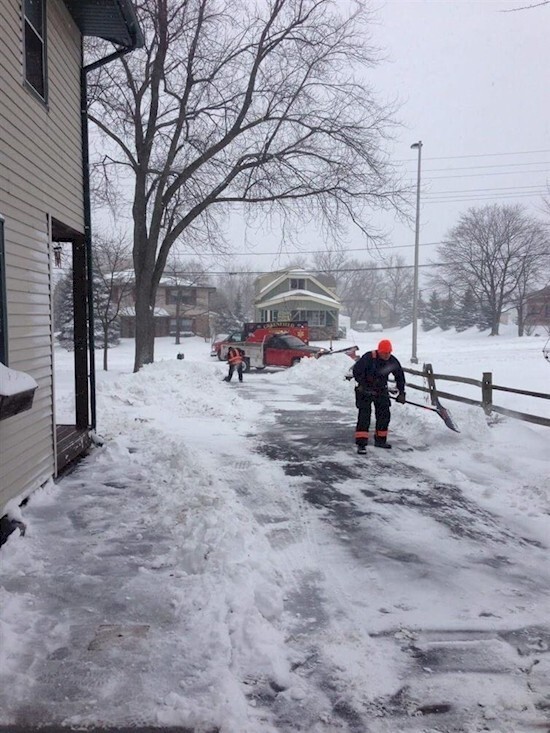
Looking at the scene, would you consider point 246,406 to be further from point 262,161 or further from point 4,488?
point 262,161

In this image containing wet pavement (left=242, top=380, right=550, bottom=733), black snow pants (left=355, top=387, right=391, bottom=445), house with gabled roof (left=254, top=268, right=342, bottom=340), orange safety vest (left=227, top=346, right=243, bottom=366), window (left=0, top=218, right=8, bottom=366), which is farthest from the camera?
house with gabled roof (left=254, top=268, right=342, bottom=340)

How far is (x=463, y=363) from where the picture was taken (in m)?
27.2

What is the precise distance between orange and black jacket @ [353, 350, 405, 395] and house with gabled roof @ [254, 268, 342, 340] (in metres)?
41.2

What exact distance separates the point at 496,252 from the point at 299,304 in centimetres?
1883

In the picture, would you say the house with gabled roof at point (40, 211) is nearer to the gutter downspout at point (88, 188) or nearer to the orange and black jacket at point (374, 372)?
the gutter downspout at point (88, 188)

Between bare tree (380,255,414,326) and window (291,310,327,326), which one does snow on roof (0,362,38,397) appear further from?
bare tree (380,255,414,326)

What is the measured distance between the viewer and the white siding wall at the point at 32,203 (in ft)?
16.5

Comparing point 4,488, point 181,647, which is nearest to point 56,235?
point 4,488

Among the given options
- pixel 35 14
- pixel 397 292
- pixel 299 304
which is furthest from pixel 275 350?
pixel 397 292

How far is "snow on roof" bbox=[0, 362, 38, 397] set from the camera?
3653 millimetres

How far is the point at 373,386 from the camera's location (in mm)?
8461

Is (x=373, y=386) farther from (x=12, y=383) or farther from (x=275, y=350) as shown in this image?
(x=275, y=350)

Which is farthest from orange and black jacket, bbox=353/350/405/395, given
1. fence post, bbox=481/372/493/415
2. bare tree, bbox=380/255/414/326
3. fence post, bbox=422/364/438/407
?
bare tree, bbox=380/255/414/326

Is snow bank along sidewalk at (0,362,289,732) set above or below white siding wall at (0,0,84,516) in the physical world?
below
